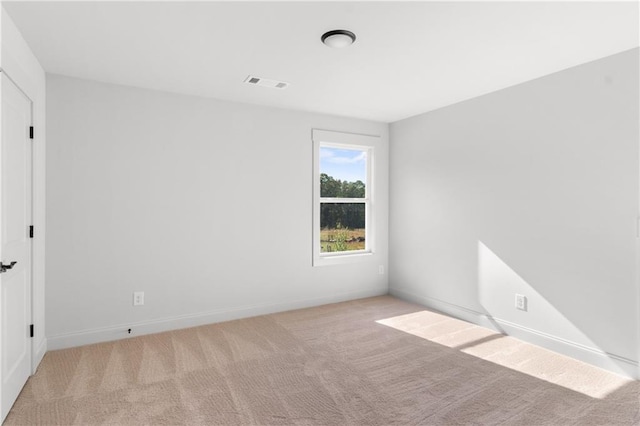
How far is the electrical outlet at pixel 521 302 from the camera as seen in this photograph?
3.40m

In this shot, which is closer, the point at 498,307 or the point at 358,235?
the point at 498,307

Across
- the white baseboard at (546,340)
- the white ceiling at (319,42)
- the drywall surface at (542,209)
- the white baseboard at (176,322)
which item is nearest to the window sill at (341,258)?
the white baseboard at (176,322)

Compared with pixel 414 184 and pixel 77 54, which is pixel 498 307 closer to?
pixel 414 184

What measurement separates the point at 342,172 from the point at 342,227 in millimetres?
755

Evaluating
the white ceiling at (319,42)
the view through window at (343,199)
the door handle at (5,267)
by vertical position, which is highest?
the white ceiling at (319,42)

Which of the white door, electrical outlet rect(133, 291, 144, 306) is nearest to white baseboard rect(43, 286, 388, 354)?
electrical outlet rect(133, 291, 144, 306)

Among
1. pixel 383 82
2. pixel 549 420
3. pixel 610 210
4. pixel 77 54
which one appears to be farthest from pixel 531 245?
pixel 77 54

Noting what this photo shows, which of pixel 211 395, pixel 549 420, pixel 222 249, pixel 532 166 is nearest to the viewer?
pixel 549 420

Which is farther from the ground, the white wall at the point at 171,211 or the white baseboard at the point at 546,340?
the white wall at the point at 171,211

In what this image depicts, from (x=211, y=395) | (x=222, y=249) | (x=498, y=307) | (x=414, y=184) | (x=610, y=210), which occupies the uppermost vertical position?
(x=414, y=184)

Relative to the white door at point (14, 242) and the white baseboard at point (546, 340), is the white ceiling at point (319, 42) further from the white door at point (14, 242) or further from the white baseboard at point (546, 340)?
the white baseboard at point (546, 340)

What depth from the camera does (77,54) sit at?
8.98 ft

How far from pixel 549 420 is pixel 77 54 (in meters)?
4.14

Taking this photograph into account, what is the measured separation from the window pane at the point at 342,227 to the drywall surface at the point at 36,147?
2917 millimetres
